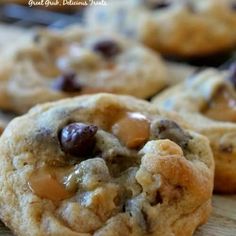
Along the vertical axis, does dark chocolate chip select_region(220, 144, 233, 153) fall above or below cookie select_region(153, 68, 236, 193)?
below

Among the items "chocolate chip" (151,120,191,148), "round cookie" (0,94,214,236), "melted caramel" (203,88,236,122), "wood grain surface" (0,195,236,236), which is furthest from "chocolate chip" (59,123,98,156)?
"melted caramel" (203,88,236,122)

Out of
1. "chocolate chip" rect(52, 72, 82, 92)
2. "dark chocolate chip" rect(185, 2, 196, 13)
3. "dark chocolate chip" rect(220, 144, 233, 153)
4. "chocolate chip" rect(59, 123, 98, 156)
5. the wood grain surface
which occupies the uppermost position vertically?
"dark chocolate chip" rect(185, 2, 196, 13)

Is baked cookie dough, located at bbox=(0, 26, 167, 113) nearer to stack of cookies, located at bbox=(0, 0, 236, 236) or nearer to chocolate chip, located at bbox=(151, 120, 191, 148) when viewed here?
stack of cookies, located at bbox=(0, 0, 236, 236)

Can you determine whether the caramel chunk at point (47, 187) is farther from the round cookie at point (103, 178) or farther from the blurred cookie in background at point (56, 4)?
the blurred cookie in background at point (56, 4)

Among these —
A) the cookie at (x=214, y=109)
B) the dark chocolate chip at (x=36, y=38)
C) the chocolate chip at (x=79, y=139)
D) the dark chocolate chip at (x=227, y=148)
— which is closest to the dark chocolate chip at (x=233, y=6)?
the cookie at (x=214, y=109)

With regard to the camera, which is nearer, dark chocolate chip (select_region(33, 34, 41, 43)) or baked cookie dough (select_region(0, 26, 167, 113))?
baked cookie dough (select_region(0, 26, 167, 113))

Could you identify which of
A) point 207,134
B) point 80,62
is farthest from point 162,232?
point 80,62

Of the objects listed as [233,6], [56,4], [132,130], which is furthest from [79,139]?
[56,4]

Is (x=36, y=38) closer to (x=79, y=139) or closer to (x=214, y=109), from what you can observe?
(x=214, y=109)
